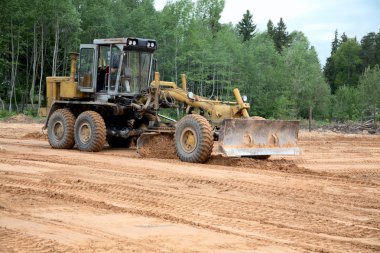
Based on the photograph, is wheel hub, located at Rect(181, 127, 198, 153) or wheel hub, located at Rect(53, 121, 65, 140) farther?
wheel hub, located at Rect(53, 121, 65, 140)

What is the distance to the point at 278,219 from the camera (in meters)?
8.05

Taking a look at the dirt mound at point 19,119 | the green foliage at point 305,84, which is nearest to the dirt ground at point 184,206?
the dirt mound at point 19,119

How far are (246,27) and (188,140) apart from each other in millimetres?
72787

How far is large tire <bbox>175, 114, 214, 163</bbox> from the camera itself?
14445 millimetres

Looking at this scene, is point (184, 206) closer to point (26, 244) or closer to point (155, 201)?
point (155, 201)

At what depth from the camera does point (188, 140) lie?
1501 centimetres

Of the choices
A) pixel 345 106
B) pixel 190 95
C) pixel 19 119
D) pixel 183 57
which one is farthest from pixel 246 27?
pixel 190 95

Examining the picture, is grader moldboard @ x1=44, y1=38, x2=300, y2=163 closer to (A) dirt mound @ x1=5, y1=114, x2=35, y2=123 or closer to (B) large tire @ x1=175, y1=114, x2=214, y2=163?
(B) large tire @ x1=175, y1=114, x2=214, y2=163

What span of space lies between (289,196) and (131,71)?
868 centimetres

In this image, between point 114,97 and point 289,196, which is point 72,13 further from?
point 289,196

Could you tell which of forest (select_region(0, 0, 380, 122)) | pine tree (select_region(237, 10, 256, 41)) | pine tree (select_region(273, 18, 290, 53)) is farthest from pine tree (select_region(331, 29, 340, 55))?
forest (select_region(0, 0, 380, 122))

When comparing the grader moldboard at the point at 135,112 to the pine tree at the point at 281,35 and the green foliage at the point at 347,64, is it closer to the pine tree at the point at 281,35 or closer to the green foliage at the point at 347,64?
the pine tree at the point at 281,35

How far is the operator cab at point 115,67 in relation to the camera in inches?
685

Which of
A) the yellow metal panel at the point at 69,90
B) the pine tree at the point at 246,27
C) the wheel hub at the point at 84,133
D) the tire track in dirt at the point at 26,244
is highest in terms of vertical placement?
the pine tree at the point at 246,27
